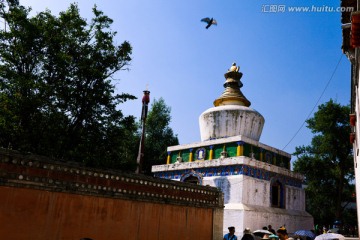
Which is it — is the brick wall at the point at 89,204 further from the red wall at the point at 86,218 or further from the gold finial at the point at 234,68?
the gold finial at the point at 234,68

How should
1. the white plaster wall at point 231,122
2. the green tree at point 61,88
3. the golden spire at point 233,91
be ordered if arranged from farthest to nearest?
the golden spire at point 233,91 < the white plaster wall at point 231,122 < the green tree at point 61,88

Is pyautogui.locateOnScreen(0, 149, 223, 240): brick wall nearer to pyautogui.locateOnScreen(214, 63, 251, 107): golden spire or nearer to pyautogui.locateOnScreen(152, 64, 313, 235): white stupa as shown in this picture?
pyautogui.locateOnScreen(152, 64, 313, 235): white stupa

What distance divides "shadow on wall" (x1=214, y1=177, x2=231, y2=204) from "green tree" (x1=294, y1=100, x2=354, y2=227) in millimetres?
10533

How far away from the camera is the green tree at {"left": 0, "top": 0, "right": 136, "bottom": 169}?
10.4m

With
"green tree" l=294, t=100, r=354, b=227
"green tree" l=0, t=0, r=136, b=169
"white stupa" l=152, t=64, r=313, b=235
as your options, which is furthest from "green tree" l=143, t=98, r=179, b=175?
"green tree" l=0, t=0, r=136, b=169

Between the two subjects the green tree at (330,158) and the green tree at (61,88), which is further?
the green tree at (330,158)

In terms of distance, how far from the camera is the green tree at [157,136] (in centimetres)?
3067

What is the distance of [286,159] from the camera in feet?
73.2

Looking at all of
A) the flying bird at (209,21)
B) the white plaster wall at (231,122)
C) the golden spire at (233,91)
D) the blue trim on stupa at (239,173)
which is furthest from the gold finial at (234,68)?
the flying bird at (209,21)

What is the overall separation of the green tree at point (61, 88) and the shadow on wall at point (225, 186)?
6611 millimetres

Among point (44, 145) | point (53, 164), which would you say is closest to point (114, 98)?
point (44, 145)

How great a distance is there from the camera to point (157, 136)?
32875 mm

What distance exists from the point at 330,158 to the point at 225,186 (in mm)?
11863

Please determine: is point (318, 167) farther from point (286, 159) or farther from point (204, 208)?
point (204, 208)
